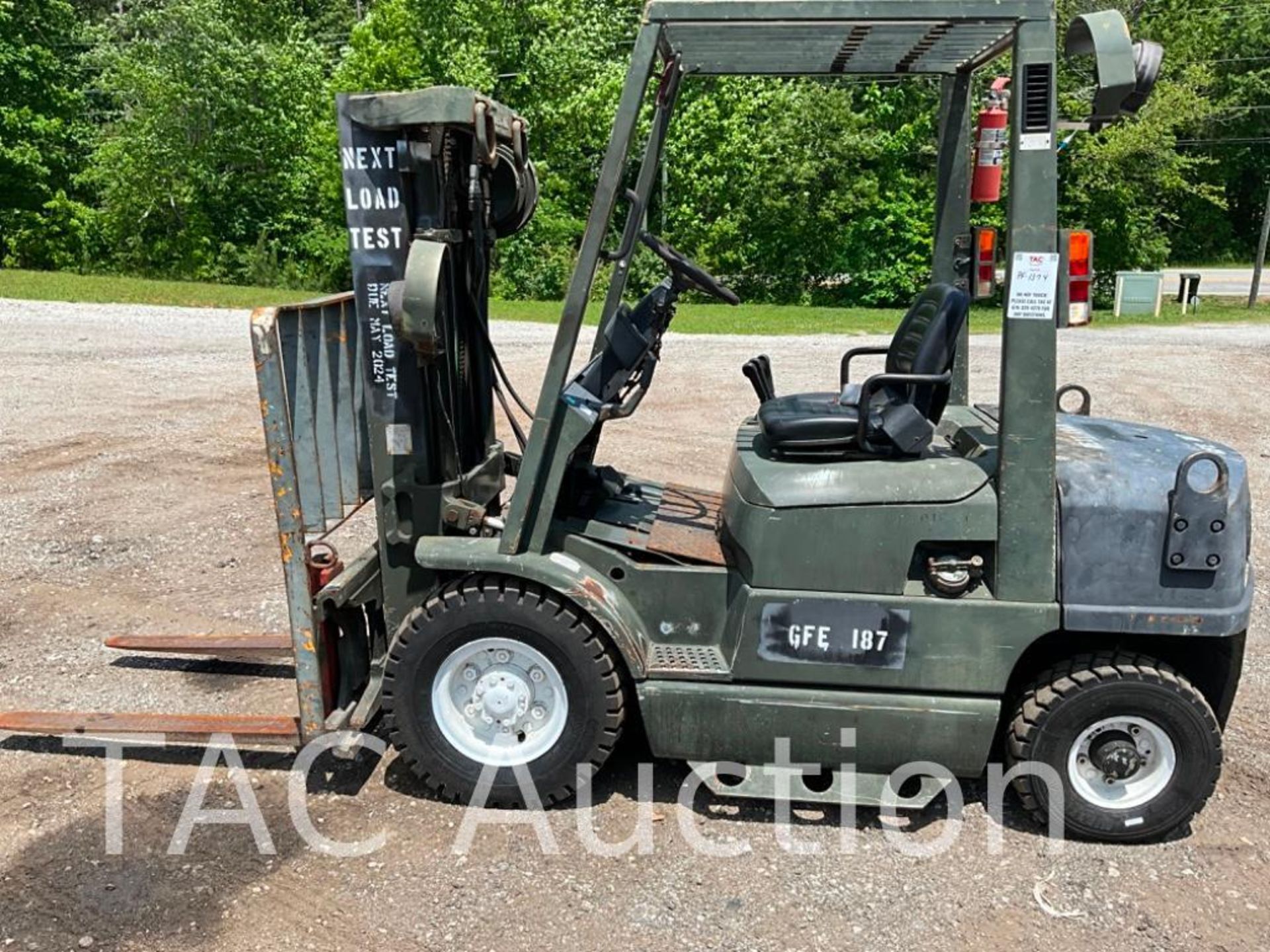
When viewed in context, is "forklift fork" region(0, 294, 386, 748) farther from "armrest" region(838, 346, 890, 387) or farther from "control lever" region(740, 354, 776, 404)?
"armrest" region(838, 346, 890, 387)

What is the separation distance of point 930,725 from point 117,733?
3.02m

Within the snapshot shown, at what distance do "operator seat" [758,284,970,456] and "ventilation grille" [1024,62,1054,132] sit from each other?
770 millimetres

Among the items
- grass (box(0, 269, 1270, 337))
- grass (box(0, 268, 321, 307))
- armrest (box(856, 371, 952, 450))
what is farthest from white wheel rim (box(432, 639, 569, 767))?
grass (box(0, 268, 321, 307))

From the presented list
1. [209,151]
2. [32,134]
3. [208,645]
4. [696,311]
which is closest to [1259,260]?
[696,311]

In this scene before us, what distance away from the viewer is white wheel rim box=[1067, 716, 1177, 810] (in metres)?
3.81

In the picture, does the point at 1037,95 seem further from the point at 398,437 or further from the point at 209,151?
the point at 209,151

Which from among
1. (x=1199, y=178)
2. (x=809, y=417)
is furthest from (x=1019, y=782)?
(x=1199, y=178)

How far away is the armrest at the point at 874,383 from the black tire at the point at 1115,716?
104 cm

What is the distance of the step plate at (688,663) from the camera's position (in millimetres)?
3895

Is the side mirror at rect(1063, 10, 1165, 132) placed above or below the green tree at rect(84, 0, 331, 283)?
below

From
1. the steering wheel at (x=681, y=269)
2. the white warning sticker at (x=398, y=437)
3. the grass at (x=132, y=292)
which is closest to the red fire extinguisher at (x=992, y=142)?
the steering wheel at (x=681, y=269)

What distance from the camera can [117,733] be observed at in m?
4.25

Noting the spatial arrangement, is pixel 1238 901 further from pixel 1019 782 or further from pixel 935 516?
pixel 935 516

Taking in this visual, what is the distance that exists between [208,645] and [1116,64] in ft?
14.5
